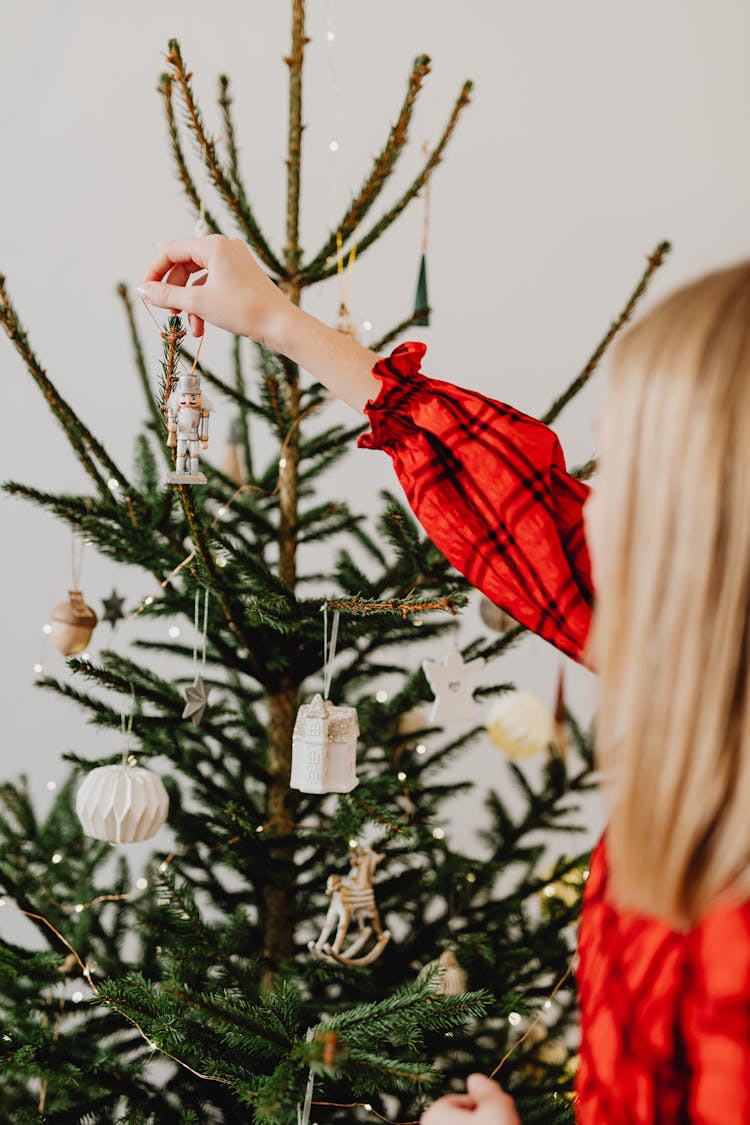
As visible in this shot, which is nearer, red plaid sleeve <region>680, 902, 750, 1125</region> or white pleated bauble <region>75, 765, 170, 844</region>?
red plaid sleeve <region>680, 902, 750, 1125</region>

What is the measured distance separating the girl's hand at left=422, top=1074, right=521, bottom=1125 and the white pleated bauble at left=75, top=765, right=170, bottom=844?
441mm

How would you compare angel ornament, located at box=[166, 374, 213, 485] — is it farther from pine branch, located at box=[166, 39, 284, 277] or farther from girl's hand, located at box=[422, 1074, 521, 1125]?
girl's hand, located at box=[422, 1074, 521, 1125]

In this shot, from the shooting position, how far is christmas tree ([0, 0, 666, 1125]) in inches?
31.0

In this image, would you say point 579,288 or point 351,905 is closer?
point 351,905

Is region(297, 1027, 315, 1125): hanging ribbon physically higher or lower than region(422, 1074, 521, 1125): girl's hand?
Result: lower

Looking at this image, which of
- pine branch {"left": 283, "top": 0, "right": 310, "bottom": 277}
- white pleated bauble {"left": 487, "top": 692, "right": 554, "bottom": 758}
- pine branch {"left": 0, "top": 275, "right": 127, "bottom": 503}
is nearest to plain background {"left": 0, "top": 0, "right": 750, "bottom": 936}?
white pleated bauble {"left": 487, "top": 692, "right": 554, "bottom": 758}

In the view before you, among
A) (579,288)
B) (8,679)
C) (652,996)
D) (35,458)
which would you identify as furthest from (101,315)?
(652,996)

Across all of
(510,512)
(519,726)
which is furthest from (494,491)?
(519,726)

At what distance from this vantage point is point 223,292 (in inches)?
26.6

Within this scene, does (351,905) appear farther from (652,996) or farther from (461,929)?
(652,996)

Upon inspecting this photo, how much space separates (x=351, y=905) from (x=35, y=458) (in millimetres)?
1134

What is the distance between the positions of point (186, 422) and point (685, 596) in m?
0.45

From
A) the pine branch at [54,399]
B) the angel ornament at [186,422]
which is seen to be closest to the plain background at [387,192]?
the pine branch at [54,399]

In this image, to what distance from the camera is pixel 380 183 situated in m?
Answer: 0.94
